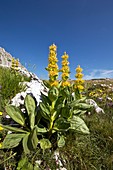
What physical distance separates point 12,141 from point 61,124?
87cm

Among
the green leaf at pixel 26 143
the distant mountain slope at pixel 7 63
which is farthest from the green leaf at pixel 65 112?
the distant mountain slope at pixel 7 63

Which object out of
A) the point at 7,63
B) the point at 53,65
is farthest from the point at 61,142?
the point at 7,63

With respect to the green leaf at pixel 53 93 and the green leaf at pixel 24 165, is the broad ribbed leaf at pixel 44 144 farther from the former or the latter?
the green leaf at pixel 53 93

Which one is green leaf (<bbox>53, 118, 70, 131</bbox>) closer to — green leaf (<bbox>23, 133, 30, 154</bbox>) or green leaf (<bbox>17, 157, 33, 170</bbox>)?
green leaf (<bbox>23, 133, 30, 154</bbox>)

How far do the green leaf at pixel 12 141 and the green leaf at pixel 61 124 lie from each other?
1.99 feet

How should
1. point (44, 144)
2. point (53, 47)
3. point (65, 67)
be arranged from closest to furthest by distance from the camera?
point (44, 144) → point (53, 47) → point (65, 67)

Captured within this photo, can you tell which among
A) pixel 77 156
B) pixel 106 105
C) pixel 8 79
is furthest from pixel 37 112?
pixel 106 105

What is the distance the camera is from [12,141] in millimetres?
3764

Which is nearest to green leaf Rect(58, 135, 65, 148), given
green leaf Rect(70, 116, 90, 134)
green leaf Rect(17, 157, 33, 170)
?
green leaf Rect(70, 116, 90, 134)

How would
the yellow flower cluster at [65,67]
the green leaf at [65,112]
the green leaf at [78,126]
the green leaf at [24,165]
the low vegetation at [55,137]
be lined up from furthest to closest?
the yellow flower cluster at [65,67] < the green leaf at [78,126] < the green leaf at [65,112] < the low vegetation at [55,137] < the green leaf at [24,165]

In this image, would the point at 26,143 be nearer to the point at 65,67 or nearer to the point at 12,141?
the point at 12,141

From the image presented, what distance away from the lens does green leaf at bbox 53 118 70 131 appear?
394cm

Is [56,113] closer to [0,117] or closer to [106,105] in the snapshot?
[0,117]

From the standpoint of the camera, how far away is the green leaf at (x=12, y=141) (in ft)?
12.2
